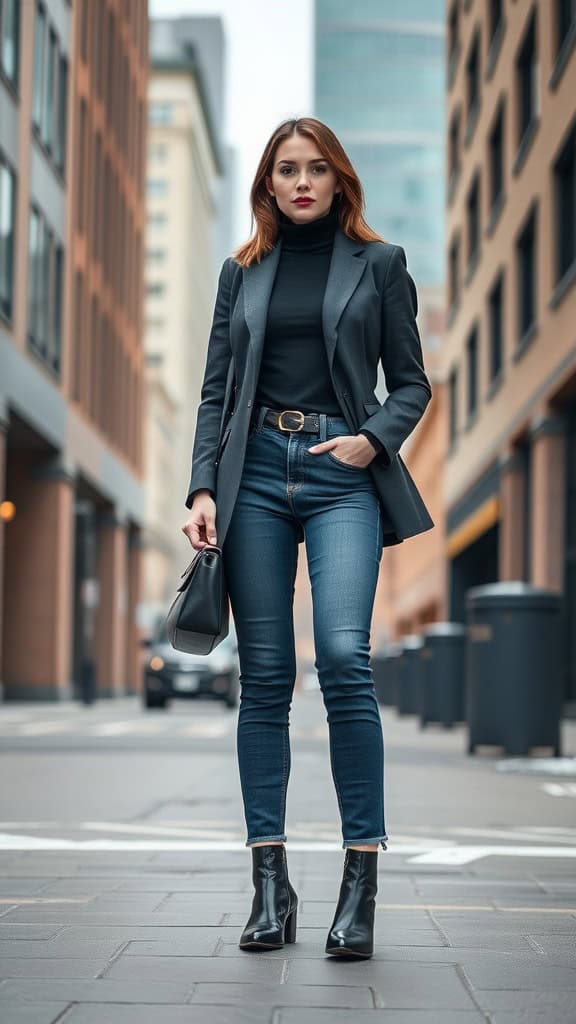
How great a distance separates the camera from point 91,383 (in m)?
38.8

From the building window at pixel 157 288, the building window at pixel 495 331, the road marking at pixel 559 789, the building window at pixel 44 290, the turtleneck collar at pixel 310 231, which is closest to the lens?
the turtleneck collar at pixel 310 231

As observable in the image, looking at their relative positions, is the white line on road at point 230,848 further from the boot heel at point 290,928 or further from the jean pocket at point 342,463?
the jean pocket at point 342,463

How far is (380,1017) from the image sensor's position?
3.04 m

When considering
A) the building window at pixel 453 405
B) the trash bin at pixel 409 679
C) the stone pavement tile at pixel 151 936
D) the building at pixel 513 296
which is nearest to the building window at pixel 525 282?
the building at pixel 513 296

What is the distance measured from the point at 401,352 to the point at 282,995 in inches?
67.8

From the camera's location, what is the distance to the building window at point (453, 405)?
40156 mm

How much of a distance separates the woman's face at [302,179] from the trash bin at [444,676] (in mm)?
14826

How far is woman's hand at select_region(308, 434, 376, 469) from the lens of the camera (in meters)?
3.97

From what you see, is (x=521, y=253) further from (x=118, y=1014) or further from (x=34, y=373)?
(x=118, y=1014)

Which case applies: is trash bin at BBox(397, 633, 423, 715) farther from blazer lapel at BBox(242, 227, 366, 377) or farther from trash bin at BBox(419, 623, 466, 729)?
blazer lapel at BBox(242, 227, 366, 377)

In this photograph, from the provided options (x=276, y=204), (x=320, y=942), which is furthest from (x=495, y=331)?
(x=320, y=942)

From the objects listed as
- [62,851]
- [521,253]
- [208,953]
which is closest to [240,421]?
[208,953]

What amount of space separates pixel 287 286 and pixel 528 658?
8487 millimetres

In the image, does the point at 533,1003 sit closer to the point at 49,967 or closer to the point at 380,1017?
the point at 380,1017
